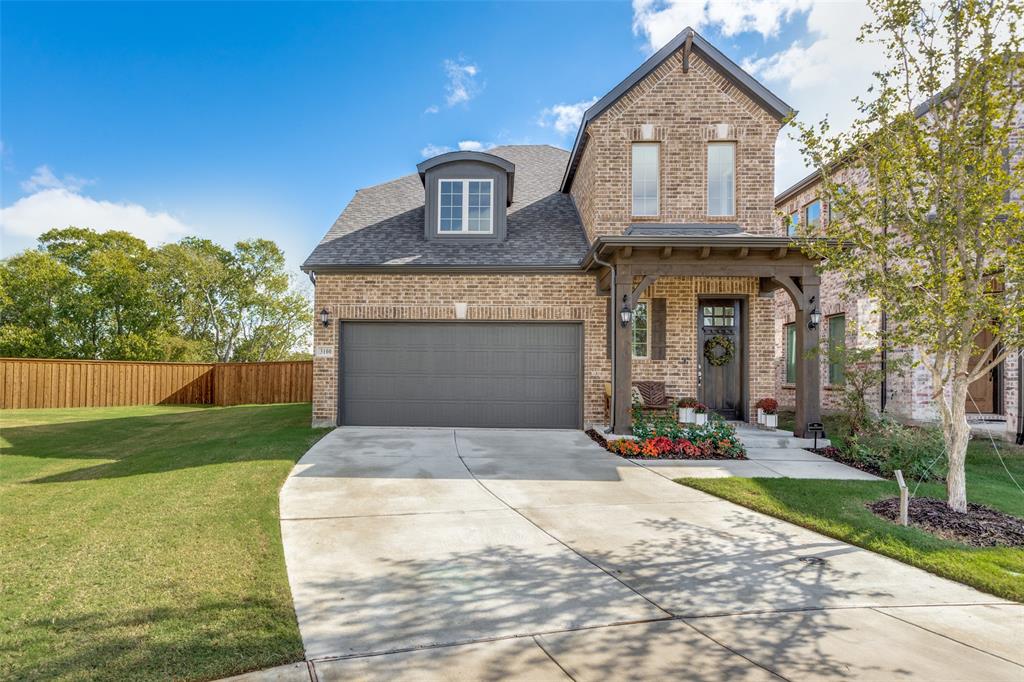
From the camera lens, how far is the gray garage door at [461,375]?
37.7 ft

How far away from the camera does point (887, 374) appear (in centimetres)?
1180

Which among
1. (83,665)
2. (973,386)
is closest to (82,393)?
(83,665)

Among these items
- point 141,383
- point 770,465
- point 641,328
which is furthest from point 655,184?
point 141,383

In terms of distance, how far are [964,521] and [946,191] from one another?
3.43 meters

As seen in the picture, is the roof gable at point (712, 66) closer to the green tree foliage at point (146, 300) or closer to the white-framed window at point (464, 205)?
the white-framed window at point (464, 205)

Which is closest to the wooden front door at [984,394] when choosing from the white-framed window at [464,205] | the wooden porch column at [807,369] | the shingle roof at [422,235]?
the wooden porch column at [807,369]

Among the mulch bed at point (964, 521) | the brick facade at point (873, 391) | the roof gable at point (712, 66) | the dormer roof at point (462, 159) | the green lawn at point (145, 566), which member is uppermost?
the roof gable at point (712, 66)

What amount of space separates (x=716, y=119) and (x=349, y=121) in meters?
10.4

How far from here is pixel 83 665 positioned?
8.38 feet

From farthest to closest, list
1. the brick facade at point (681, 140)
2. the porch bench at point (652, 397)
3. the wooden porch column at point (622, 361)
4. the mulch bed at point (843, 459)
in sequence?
1. the brick facade at point (681, 140)
2. the porch bench at point (652, 397)
3. the wooden porch column at point (622, 361)
4. the mulch bed at point (843, 459)

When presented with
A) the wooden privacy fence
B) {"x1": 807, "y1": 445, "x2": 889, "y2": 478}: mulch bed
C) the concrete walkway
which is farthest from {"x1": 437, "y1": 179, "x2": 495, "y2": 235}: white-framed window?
the wooden privacy fence

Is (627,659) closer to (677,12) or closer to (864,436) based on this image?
Result: (864,436)

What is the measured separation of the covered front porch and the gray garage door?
127 cm

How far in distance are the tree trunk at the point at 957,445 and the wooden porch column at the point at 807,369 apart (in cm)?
379
